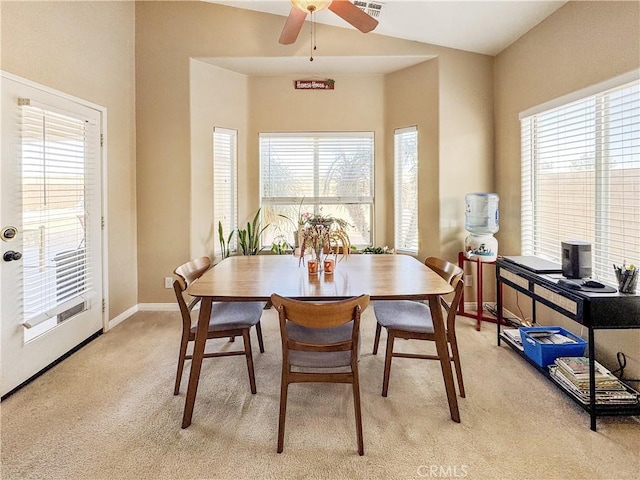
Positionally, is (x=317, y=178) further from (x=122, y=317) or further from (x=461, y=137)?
(x=122, y=317)

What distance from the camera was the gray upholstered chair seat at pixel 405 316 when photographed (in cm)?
209

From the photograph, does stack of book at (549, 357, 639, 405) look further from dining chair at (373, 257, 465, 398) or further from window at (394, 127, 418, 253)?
window at (394, 127, 418, 253)

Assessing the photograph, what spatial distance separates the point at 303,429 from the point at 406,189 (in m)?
3.07

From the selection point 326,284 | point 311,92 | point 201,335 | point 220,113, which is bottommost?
point 201,335

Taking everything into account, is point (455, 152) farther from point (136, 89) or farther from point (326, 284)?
point (136, 89)

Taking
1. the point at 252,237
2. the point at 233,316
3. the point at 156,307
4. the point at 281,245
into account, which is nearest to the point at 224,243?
the point at 252,237

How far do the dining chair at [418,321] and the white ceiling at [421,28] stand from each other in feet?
7.75

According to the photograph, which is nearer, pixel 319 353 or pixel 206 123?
pixel 319 353

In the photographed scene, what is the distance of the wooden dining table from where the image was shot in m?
1.82

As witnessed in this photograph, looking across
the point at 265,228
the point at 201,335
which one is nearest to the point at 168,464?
the point at 201,335

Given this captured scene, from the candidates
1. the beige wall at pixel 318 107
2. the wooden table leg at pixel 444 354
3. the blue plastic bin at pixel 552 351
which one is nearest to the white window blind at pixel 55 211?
the beige wall at pixel 318 107

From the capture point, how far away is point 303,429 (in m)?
1.87

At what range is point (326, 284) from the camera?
205 cm

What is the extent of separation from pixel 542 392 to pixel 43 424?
3.04 meters
